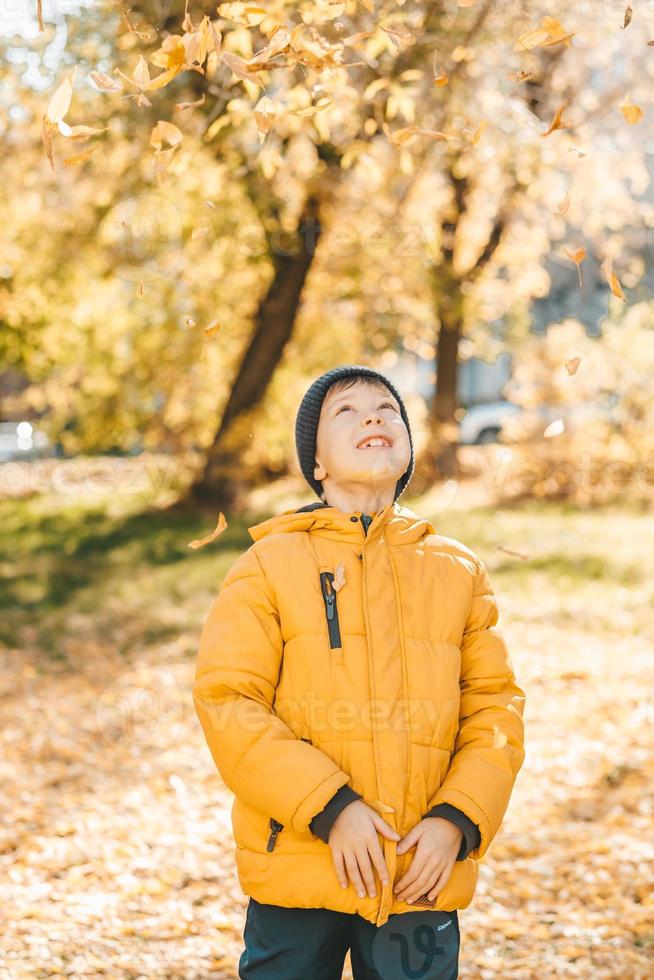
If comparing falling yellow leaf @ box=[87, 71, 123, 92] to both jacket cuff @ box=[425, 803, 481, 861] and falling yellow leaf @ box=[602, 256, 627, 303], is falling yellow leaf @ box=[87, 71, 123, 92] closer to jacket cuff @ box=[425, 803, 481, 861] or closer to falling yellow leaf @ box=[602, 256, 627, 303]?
falling yellow leaf @ box=[602, 256, 627, 303]

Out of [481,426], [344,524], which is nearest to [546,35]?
[344,524]

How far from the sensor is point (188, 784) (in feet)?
16.3

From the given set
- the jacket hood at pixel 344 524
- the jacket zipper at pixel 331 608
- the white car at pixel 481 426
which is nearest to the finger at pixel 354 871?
the jacket zipper at pixel 331 608

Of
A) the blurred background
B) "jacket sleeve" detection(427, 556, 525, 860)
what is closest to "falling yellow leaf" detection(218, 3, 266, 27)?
the blurred background

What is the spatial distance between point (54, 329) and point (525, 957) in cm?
1081

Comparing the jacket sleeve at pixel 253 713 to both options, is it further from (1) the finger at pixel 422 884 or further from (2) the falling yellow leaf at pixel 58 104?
(2) the falling yellow leaf at pixel 58 104

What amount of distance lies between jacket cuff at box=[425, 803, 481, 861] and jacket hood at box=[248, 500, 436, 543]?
56 centimetres

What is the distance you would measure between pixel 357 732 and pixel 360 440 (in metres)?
0.62

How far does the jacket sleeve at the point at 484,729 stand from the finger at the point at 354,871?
21 cm

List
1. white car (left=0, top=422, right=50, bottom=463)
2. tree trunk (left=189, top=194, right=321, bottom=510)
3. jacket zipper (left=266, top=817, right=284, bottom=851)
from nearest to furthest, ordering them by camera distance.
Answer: jacket zipper (left=266, top=817, right=284, bottom=851)
tree trunk (left=189, top=194, right=321, bottom=510)
white car (left=0, top=422, right=50, bottom=463)

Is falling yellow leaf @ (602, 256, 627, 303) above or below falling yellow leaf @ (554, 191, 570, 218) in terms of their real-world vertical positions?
below

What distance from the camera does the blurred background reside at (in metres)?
3.41

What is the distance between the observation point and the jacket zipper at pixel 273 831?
1.98m

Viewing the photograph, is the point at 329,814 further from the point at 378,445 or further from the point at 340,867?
the point at 378,445
